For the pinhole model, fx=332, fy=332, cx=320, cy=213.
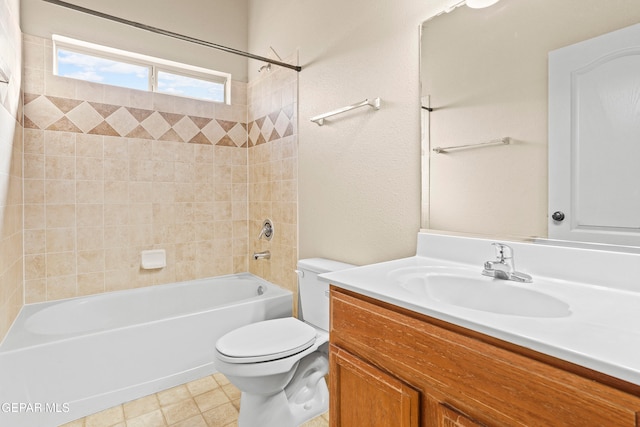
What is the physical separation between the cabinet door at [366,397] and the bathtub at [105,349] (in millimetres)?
1255

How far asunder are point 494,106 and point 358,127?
0.70 m

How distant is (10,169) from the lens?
1789 millimetres

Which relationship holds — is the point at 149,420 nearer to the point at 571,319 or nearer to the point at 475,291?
the point at 475,291

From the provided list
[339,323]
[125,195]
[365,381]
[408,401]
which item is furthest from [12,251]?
[408,401]

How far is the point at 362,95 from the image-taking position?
1754mm

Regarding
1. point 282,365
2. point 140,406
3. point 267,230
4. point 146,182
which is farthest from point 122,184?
point 282,365

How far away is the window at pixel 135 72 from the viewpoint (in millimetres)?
2287

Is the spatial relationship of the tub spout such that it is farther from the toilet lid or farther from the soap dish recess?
the toilet lid

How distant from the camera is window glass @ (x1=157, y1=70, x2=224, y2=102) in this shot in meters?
2.65

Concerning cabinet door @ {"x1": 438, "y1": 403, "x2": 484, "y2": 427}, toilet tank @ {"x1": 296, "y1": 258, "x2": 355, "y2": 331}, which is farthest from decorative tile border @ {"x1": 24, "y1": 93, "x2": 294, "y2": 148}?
cabinet door @ {"x1": 438, "y1": 403, "x2": 484, "y2": 427}

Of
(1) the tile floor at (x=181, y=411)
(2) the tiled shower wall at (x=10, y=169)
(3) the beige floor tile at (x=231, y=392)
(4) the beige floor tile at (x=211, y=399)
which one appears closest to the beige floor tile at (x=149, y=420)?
(1) the tile floor at (x=181, y=411)

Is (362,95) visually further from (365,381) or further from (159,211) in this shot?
(159,211)

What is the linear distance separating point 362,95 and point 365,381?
1.37 metres

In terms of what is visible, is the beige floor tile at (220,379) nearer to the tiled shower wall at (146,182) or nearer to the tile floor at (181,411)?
the tile floor at (181,411)
